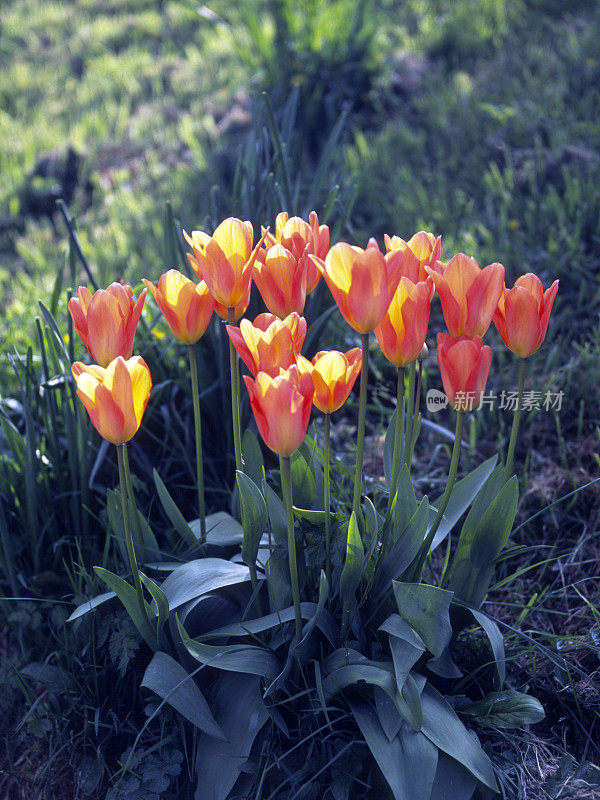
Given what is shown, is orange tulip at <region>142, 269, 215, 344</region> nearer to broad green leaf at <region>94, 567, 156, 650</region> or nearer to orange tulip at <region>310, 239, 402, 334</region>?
orange tulip at <region>310, 239, 402, 334</region>

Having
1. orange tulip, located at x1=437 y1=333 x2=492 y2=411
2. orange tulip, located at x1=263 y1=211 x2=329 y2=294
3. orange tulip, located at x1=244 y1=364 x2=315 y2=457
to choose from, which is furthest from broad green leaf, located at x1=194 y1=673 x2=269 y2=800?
orange tulip, located at x1=263 y1=211 x2=329 y2=294

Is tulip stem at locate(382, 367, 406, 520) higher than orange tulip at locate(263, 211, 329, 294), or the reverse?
orange tulip at locate(263, 211, 329, 294)

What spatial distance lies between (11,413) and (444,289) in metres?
1.37

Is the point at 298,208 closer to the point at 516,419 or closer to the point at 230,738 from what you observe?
the point at 516,419

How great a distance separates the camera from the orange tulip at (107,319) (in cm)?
110

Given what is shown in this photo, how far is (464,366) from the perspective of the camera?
1.02 m

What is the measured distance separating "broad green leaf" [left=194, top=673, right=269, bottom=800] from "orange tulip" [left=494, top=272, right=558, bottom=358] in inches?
28.2

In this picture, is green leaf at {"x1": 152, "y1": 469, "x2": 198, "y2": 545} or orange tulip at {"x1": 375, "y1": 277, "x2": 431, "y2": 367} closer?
orange tulip at {"x1": 375, "y1": 277, "x2": 431, "y2": 367}

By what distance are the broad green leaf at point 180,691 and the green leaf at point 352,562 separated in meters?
0.29

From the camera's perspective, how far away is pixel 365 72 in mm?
3891

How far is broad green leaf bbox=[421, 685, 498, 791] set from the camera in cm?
107

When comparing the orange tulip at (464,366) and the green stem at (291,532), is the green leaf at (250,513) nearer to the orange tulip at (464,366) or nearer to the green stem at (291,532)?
the green stem at (291,532)

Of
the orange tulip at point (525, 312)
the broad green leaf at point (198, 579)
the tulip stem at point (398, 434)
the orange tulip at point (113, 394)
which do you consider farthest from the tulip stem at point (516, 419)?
the orange tulip at point (113, 394)

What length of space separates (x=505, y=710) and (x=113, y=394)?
827 mm
